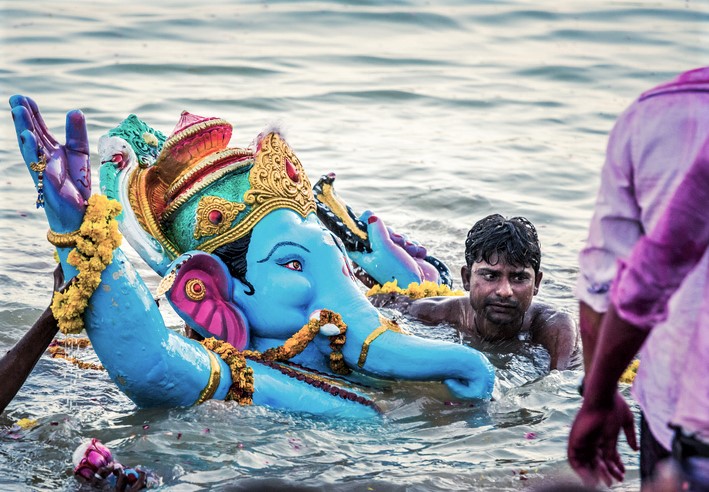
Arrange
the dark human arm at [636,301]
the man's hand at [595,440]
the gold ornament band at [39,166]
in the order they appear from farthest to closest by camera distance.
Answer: the gold ornament band at [39,166]
the man's hand at [595,440]
the dark human arm at [636,301]

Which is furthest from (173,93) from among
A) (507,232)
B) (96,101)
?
(507,232)

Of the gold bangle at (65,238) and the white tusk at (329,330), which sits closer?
the gold bangle at (65,238)

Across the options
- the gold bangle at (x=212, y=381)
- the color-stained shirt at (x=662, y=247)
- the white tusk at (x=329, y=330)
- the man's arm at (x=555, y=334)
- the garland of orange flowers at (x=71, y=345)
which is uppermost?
the color-stained shirt at (x=662, y=247)

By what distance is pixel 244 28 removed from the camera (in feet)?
45.6

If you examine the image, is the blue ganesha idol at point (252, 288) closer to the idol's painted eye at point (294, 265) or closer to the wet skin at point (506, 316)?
the idol's painted eye at point (294, 265)

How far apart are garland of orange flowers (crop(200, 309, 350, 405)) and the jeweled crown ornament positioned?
1.44ft

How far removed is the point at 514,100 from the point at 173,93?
349 cm

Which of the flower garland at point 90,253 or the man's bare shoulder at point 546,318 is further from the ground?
the flower garland at point 90,253

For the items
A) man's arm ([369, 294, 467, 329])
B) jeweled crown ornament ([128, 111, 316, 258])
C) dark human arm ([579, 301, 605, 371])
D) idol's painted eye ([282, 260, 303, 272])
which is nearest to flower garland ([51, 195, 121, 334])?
jeweled crown ornament ([128, 111, 316, 258])

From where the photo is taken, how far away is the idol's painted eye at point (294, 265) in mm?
4418

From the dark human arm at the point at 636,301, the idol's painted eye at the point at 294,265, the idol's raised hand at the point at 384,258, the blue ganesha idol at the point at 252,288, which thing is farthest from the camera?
the idol's raised hand at the point at 384,258

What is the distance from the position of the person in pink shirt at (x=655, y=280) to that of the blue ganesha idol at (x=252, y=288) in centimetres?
187

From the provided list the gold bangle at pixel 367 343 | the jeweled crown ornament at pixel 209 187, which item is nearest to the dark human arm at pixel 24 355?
the jeweled crown ornament at pixel 209 187

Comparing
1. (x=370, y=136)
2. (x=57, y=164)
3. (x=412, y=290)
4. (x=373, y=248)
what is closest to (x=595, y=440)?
(x=57, y=164)
